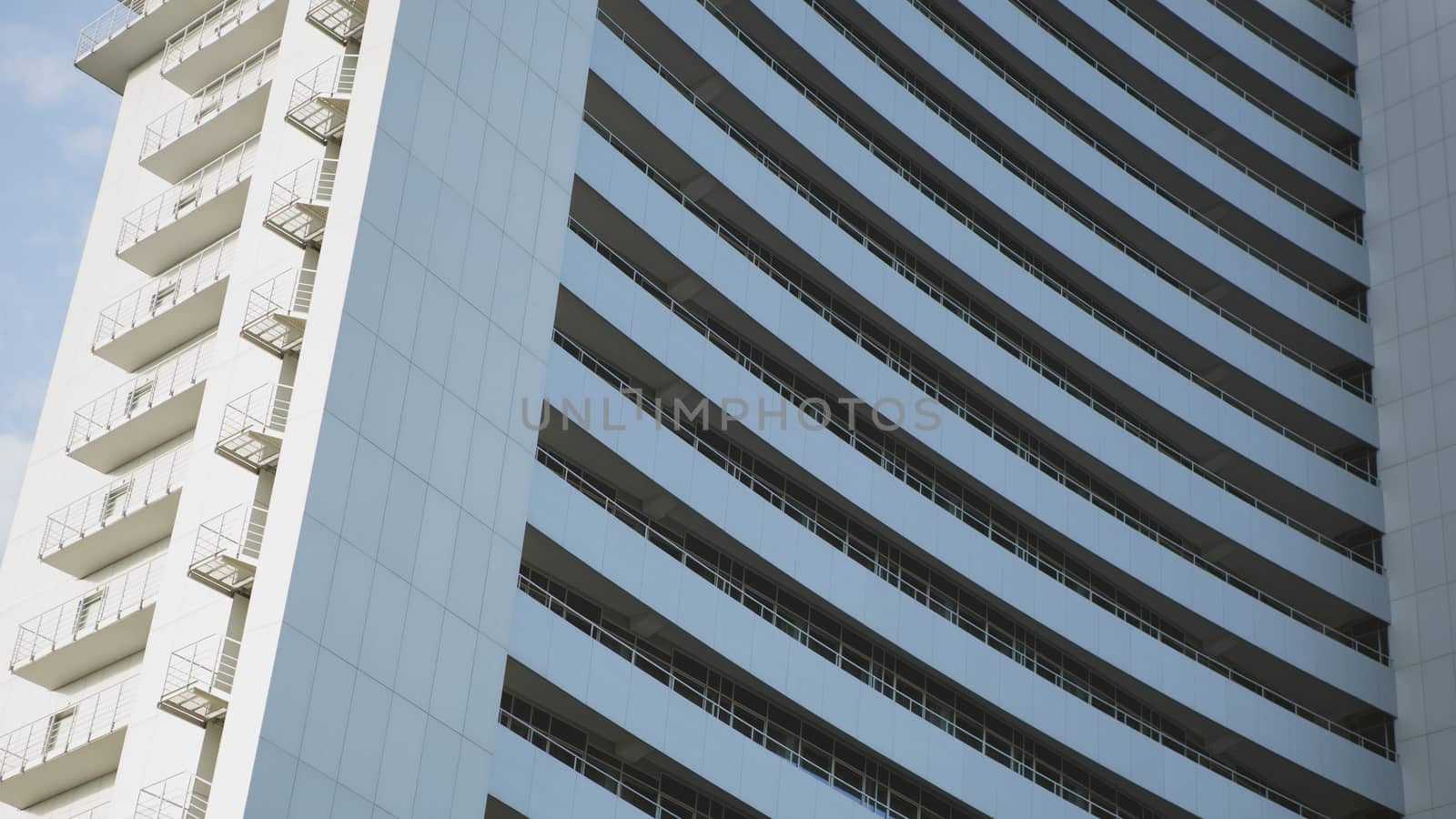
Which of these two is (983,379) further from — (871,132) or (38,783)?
(38,783)

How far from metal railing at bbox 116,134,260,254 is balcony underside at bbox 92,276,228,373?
2.67 metres

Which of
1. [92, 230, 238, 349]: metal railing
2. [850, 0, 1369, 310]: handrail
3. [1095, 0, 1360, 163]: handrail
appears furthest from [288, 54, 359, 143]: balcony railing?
[1095, 0, 1360, 163]: handrail

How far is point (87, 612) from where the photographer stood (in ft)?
140

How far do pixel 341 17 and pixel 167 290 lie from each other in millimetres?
8403

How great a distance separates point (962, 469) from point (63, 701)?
75.7 ft

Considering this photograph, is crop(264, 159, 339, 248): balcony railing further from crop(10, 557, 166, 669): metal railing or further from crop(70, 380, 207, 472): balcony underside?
crop(10, 557, 166, 669): metal railing

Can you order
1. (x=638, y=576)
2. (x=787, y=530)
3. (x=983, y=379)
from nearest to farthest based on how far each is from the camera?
(x=638, y=576) < (x=787, y=530) < (x=983, y=379)

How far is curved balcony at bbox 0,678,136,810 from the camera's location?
38.9m

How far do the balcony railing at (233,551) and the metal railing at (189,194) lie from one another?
396 inches

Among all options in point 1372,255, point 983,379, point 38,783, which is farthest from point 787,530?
point 1372,255

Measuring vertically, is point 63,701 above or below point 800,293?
below

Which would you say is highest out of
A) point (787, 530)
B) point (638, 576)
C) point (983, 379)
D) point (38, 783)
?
point (983, 379)

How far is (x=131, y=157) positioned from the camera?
161ft

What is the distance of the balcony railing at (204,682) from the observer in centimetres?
3394
